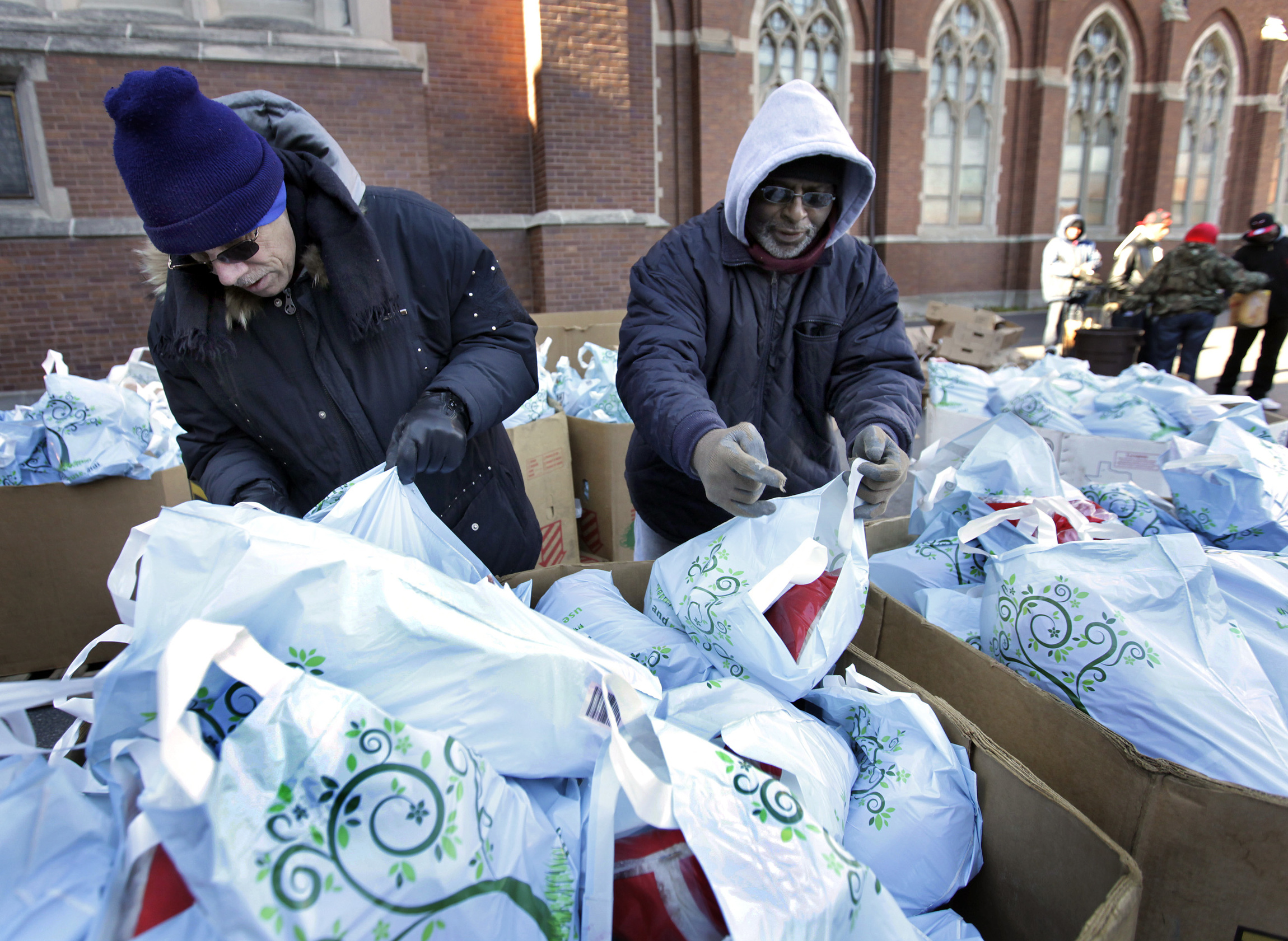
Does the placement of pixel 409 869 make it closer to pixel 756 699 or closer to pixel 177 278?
pixel 756 699

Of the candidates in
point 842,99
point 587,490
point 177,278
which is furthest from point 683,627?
point 842,99

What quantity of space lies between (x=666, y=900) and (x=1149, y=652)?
86 centimetres

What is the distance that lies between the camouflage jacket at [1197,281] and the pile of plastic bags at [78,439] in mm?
7683

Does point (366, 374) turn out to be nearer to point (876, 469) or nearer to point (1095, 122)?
point (876, 469)

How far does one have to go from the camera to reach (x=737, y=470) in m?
1.30

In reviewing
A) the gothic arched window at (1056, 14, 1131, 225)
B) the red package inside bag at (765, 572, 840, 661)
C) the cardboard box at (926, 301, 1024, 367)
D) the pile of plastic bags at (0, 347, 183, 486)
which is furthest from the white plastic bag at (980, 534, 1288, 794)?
the gothic arched window at (1056, 14, 1131, 225)

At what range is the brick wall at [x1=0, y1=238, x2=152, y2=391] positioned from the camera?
6.63m

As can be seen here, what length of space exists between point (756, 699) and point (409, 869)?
537 mm

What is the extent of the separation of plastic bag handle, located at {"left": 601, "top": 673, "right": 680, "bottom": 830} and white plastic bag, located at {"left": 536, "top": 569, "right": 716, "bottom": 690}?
37 cm

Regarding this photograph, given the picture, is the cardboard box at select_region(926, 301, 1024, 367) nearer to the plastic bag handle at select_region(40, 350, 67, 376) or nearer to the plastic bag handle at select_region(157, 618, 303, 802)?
the plastic bag handle at select_region(40, 350, 67, 376)

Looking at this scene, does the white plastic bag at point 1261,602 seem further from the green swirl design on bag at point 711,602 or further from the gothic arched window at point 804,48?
the gothic arched window at point 804,48

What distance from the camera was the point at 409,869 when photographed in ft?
2.05

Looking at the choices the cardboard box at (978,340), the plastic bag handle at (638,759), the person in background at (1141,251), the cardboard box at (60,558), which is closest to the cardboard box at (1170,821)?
the plastic bag handle at (638,759)

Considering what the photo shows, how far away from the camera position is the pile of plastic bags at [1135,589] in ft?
3.49
